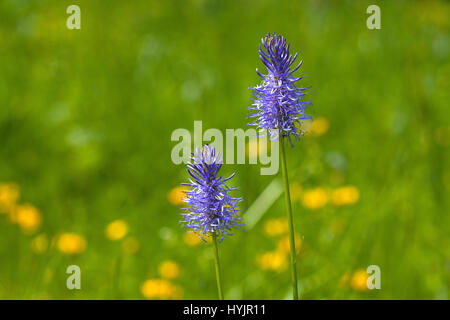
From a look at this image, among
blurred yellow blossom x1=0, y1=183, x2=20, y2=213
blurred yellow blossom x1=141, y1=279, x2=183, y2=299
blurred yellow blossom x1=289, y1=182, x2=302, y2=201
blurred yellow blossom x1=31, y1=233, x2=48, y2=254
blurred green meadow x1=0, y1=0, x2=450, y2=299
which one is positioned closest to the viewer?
blurred yellow blossom x1=141, y1=279, x2=183, y2=299

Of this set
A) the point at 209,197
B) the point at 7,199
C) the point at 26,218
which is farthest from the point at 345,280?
the point at 7,199

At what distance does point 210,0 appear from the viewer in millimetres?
3584

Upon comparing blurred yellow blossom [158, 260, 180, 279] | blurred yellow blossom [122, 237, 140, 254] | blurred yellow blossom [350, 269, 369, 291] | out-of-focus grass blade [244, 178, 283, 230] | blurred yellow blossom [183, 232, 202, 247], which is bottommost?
blurred yellow blossom [350, 269, 369, 291]

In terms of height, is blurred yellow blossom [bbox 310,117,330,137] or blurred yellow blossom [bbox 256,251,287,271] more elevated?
blurred yellow blossom [bbox 310,117,330,137]

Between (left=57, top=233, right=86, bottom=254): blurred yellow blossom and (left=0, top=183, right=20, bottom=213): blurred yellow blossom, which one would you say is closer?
(left=57, top=233, right=86, bottom=254): blurred yellow blossom

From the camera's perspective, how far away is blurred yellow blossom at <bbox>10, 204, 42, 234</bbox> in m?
2.40

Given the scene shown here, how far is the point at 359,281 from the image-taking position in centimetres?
188

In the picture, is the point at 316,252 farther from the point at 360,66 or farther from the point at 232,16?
the point at 232,16

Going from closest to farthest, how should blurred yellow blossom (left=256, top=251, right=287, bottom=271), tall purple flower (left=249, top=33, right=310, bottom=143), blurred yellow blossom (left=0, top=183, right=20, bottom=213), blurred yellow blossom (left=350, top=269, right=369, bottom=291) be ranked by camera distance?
tall purple flower (left=249, top=33, right=310, bottom=143)
blurred yellow blossom (left=350, top=269, right=369, bottom=291)
blurred yellow blossom (left=256, top=251, right=287, bottom=271)
blurred yellow blossom (left=0, top=183, right=20, bottom=213)

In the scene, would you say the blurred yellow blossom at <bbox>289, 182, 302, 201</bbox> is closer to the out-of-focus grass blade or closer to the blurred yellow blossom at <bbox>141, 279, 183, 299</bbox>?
the out-of-focus grass blade

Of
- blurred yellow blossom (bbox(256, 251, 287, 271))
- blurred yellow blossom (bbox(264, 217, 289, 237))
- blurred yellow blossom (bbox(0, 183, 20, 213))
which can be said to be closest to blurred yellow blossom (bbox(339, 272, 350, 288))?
blurred yellow blossom (bbox(256, 251, 287, 271))

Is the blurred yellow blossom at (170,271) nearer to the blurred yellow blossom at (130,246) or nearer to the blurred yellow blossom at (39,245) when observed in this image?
the blurred yellow blossom at (130,246)

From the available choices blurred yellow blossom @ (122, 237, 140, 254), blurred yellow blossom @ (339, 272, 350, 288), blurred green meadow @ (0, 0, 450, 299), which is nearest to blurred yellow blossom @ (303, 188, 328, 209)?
blurred green meadow @ (0, 0, 450, 299)
